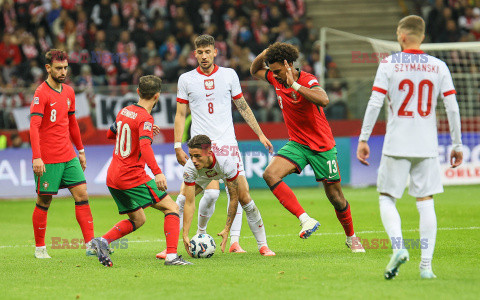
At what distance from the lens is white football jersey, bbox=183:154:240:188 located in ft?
27.1

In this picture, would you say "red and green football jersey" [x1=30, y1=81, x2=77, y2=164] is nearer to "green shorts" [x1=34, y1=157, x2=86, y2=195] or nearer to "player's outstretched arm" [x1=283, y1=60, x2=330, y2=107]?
"green shorts" [x1=34, y1=157, x2=86, y2=195]

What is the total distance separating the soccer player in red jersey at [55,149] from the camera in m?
8.68

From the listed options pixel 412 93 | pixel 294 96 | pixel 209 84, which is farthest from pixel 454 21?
pixel 412 93

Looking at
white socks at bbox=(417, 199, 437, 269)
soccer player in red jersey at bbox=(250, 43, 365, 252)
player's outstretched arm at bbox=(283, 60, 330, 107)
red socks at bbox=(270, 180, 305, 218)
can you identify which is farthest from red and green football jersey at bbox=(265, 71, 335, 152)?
white socks at bbox=(417, 199, 437, 269)

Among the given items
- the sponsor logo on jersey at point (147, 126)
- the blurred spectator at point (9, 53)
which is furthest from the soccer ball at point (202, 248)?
the blurred spectator at point (9, 53)

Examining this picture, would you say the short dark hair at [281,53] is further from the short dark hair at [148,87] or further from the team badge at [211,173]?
the team badge at [211,173]

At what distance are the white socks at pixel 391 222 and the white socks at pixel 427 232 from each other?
0.69 feet

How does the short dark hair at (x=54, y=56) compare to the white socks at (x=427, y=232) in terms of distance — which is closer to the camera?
the white socks at (x=427, y=232)

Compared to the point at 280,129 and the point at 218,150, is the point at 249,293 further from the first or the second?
the point at 280,129

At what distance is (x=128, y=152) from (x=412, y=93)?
3.07 m

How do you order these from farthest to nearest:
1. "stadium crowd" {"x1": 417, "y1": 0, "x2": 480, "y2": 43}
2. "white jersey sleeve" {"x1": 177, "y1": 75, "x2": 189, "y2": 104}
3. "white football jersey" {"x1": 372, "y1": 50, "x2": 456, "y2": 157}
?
"stadium crowd" {"x1": 417, "y1": 0, "x2": 480, "y2": 43}
"white jersey sleeve" {"x1": 177, "y1": 75, "x2": 189, "y2": 104}
"white football jersey" {"x1": 372, "y1": 50, "x2": 456, "y2": 157}

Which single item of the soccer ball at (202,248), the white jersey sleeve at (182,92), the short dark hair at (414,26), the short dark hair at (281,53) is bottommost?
the soccer ball at (202,248)

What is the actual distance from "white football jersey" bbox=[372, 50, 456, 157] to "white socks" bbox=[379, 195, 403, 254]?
16.9 inches

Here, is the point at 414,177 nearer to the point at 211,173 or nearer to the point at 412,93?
the point at 412,93
